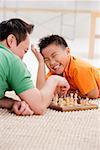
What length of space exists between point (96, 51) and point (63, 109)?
3166mm

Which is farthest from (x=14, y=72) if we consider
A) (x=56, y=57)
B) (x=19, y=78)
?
(x=56, y=57)

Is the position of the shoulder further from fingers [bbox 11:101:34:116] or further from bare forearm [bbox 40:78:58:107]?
fingers [bbox 11:101:34:116]

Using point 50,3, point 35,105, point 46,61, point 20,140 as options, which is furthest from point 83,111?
point 50,3

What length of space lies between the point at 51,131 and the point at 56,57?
0.57 m

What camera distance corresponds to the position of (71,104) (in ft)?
5.08

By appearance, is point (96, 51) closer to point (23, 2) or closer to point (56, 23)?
point (56, 23)

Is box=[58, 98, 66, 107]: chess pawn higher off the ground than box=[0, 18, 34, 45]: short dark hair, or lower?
lower

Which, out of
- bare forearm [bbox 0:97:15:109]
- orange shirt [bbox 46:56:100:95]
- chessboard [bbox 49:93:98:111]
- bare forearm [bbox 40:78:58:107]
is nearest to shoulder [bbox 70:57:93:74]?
orange shirt [bbox 46:56:100:95]

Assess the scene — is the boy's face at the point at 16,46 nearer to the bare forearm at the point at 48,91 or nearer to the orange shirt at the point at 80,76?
the bare forearm at the point at 48,91

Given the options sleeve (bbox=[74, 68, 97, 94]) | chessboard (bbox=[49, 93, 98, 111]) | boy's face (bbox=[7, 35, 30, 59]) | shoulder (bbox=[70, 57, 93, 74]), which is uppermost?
boy's face (bbox=[7, 35, 30, 59])

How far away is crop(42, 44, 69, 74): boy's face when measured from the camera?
171cm

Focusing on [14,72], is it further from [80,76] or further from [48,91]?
[80,76]

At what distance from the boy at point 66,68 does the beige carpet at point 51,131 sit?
0.22 meters

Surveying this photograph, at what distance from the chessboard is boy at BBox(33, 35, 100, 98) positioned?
0.07 metres
